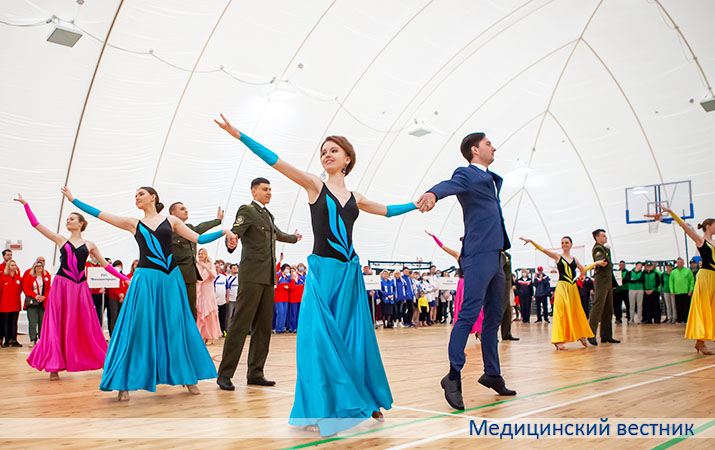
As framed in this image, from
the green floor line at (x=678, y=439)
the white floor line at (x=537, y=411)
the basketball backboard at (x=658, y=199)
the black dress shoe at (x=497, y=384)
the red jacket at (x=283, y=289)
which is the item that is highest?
the basketball backboard at (x=658, y=199)

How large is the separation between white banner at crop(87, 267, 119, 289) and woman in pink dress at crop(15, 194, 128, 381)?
4811mm

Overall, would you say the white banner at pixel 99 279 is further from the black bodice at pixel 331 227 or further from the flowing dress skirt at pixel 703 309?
the flowing dress skirt at pixel 703 309

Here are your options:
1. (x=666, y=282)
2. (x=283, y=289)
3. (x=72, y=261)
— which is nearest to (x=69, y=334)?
(x=72, y=261)

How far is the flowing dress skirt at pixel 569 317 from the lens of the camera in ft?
27.1

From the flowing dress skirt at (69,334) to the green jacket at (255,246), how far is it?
7.49 ft

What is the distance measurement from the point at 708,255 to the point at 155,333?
22.3 feet

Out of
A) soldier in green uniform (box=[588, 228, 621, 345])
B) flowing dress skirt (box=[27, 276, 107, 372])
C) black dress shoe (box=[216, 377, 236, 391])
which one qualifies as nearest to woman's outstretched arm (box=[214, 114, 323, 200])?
black dress shoe (box=[216, 377, 236, 391])

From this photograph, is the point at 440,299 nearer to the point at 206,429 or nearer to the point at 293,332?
the point at 293,332

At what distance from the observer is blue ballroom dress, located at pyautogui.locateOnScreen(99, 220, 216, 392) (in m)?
4.24

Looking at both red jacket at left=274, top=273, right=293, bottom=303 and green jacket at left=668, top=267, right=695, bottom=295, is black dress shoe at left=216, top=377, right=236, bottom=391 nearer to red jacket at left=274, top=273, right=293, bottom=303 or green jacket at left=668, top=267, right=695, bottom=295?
red jacket at left=274, top=273, right=293, bottom=303

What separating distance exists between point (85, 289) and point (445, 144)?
52.2ft

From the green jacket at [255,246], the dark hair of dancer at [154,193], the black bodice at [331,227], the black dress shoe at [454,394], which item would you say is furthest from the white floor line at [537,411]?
the dark hair of dancer at [154,193]

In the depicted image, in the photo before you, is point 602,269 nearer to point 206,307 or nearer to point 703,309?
point 703,309

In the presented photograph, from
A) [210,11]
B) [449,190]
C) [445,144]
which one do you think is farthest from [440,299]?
[449,190]
